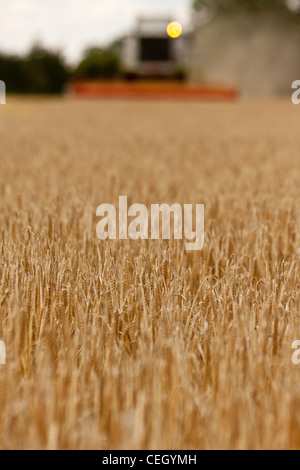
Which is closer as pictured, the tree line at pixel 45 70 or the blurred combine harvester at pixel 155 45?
the tree line at pixel 45 70

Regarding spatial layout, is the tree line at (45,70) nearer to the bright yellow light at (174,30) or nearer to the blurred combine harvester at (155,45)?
the bright yellow light at (174,30)

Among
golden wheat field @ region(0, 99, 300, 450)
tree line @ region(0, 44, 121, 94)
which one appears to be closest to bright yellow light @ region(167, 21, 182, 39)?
tree line @ region(0, 44, 121, 94)

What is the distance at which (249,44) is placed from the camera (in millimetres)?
45156

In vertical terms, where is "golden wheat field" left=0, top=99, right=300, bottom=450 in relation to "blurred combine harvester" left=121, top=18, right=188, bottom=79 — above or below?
below

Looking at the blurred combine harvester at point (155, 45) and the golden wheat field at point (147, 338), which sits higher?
the blurred combine harvester at point (155, 45)

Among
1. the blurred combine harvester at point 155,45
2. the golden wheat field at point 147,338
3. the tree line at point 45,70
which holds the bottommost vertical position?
the golden wheat field at point 147,338

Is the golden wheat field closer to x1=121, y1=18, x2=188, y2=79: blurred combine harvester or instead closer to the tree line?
the tree line

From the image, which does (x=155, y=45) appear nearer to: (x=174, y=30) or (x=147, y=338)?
(x=174, y=30)

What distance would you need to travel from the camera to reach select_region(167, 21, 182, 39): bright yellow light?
→ 4038 centimetres

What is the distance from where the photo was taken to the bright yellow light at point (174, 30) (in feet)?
132

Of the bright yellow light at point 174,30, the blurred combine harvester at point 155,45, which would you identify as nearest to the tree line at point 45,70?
the bright yellow light at point 174,30

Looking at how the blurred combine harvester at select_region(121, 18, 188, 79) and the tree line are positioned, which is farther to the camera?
the blurred combine harvester at select_region(121, 18, 188, 79)

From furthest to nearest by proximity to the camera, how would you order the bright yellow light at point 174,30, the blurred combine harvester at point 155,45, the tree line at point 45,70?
1. the blurred combine harvester at point 155,45
2. the bright yellow light at point 174,30
3. the tree line at point 45,70

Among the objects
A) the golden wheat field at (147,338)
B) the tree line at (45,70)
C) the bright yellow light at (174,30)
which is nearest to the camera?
the golden wheat field at (147,338)
